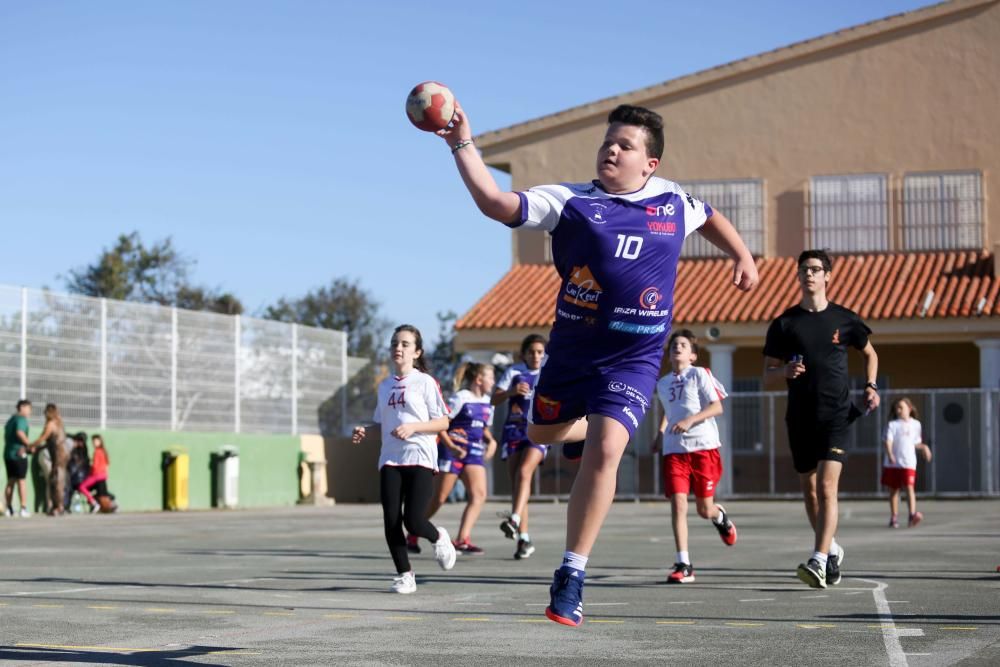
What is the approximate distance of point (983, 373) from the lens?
3419cm

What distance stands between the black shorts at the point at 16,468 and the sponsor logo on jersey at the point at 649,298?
826 inches

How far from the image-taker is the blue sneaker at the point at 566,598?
20.9 feet

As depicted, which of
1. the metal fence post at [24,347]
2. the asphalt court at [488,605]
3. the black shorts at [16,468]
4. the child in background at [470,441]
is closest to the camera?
the asphalt court at [488,605]

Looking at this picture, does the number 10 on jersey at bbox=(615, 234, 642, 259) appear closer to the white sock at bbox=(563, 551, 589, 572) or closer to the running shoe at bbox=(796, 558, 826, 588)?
the white sock at bbox=(563, 551, 589, 572)

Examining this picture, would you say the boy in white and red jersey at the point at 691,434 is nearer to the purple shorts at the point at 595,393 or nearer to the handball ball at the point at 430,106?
the purple shorts at the point at 595,393

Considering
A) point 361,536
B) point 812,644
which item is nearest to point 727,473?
point 361,536

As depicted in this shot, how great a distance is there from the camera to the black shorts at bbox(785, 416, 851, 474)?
10453mm

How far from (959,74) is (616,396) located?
33219mm

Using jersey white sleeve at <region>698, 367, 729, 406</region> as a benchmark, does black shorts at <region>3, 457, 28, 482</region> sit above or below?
below

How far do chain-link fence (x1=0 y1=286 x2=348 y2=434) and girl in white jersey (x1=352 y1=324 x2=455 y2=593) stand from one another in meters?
17.9

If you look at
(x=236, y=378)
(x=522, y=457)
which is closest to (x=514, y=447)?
(x=522, y=457)

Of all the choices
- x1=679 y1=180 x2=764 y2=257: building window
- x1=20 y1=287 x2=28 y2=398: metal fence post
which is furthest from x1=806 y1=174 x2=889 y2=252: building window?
x1=20 y1=287 x2=28 y2=398: metal fence post

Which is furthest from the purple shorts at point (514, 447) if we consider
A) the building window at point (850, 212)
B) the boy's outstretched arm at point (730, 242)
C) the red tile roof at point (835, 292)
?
the building window at point (850, 212)

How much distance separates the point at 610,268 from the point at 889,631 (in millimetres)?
2476
